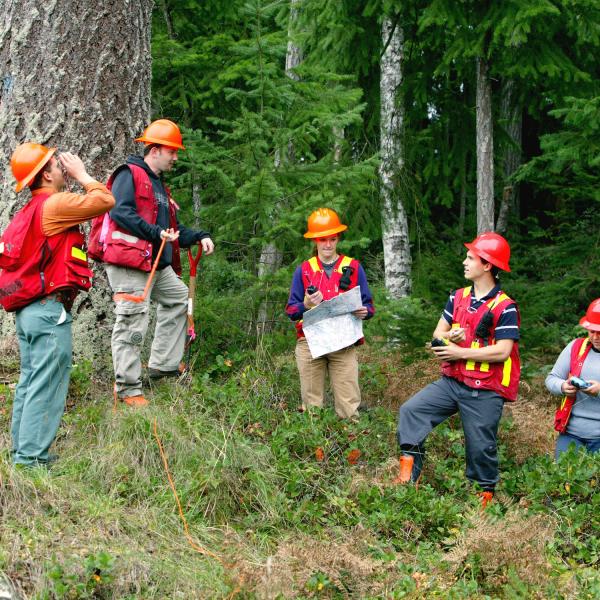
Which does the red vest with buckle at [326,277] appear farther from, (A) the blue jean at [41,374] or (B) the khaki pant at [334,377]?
(A) the blue jean at [41,374]

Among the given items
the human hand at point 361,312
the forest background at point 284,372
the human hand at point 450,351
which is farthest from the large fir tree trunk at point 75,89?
the human hand at point 450,351

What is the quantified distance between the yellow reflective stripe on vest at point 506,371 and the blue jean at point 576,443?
807 mm

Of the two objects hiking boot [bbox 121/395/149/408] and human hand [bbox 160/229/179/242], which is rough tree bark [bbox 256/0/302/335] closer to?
human hand [bbox 160/229/179/242]

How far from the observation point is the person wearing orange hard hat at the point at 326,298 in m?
7.12

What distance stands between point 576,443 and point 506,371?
97 cm

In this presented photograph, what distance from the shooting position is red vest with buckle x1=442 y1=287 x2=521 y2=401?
20.0 ft

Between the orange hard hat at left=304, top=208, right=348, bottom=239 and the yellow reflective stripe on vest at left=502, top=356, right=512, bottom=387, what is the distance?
6.20 ft

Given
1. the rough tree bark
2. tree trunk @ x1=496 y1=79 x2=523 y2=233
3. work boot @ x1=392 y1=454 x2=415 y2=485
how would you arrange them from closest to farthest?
1. work boot @ x1=392 y1=454 x2=415 y2=485
2. the rough tree bark
3. tree trunk @ x1=496 y1=79 x2=523 y2=233

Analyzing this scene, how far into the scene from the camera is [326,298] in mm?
7113

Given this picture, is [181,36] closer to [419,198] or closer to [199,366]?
[419,198]

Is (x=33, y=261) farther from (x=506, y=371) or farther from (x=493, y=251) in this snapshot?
(x=506, y=371)

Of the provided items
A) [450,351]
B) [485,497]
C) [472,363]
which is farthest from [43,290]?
[485,497]

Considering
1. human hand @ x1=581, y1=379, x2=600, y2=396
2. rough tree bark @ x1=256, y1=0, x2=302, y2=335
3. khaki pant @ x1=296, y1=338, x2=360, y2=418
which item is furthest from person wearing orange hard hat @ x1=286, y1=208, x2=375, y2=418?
human hand @ x1=581, y1=379, x2=600, y2=396

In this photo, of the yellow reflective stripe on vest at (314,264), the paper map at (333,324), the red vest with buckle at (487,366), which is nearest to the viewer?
the red vest with buckle at (487,366)
